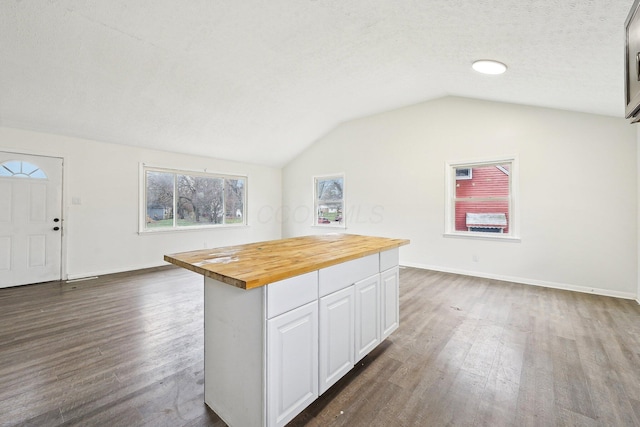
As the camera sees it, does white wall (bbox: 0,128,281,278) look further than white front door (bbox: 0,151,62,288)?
Yes

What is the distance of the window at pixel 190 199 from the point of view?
5203 millimetres

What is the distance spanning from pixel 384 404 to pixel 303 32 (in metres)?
3.20

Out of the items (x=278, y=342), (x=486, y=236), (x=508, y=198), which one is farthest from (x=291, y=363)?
(x=508, y=198)

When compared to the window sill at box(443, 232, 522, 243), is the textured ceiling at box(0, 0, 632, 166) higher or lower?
higher

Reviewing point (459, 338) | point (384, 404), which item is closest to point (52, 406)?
point (384, 404)

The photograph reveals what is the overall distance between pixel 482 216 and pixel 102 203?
6.39 meters

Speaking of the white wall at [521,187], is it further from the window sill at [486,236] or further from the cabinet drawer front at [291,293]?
the cabinet drawer front at [291,293]

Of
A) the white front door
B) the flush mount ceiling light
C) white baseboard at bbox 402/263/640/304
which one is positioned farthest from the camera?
the white front door

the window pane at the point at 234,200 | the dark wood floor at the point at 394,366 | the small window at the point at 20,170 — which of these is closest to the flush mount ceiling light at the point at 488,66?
the dark wood floor at the point at 394,366

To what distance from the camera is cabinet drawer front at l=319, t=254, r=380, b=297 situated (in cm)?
162

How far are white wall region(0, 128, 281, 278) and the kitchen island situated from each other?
3.93 meters

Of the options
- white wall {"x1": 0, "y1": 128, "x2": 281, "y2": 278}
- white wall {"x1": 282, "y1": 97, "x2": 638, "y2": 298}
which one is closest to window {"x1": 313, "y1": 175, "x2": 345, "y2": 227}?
white wall {"x1": 282, "y1": 97, "x2": 638, "y2": 298}

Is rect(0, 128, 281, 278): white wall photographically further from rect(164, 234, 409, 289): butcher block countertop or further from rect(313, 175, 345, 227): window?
rect(164, 234, 409, 289): butcher block countertop

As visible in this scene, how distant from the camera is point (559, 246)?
152 inches
